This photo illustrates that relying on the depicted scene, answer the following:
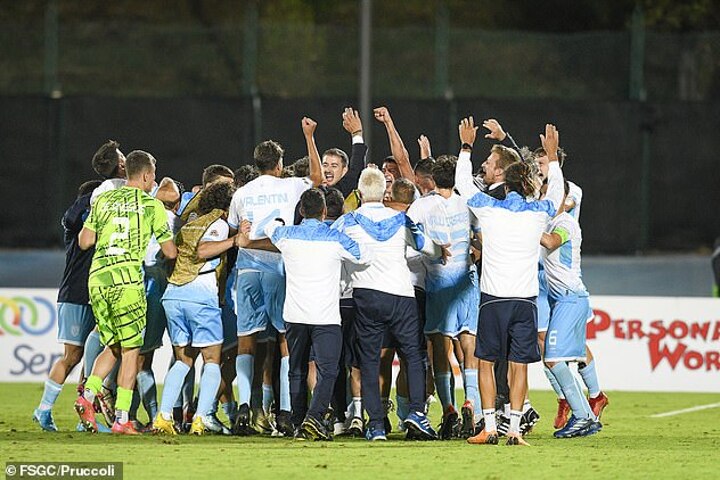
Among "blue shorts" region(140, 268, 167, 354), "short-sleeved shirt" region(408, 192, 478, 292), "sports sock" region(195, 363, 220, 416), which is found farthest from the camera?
"blue shorts" region(140, 268, 167, 354)

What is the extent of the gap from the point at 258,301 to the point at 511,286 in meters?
2.19

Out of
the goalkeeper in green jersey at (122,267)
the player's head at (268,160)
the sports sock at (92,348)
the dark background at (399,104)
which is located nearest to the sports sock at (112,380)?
the sports sock at (92,348)

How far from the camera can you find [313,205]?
10.9 metres

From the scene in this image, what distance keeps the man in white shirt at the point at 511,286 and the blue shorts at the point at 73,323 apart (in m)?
3.37

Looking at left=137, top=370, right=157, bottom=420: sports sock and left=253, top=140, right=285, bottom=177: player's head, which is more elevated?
left=253, top=140, right=285, bottom=177: player's head

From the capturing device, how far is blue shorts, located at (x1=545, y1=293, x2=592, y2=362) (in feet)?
37.7

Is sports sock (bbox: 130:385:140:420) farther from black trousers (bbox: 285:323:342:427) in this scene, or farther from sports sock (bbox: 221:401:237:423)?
black trousers (bbox: 285:323:342:427)

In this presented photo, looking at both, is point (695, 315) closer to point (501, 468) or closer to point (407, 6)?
point (501, 468)

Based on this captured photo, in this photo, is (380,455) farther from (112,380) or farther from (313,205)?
(112,380)

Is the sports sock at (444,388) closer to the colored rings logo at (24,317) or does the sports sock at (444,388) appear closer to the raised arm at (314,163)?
the raised arm at (314,163)

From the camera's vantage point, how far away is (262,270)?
11.6 meters

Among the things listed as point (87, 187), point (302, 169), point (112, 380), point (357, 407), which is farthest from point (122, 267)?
point (357, 407)

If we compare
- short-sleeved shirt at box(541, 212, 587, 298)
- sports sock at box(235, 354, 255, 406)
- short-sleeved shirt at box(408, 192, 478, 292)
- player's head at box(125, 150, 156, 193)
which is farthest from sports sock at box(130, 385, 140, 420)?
short-sleeved shirt at box(541, 212, 587, 298)

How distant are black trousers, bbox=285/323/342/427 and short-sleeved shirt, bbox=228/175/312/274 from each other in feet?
2.52
